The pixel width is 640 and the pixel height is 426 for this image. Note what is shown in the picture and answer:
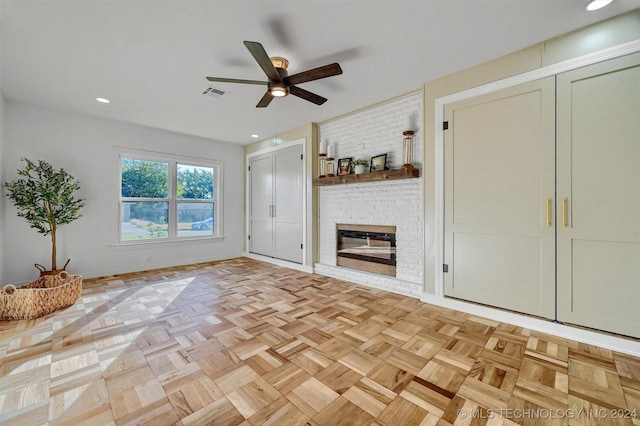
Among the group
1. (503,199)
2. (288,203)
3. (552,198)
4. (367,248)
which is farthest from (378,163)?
(288,203)

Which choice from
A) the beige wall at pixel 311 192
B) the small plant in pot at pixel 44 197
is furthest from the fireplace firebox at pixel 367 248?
the small plant in pot at pixel 44 197

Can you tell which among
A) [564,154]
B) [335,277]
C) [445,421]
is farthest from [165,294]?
[564,154]

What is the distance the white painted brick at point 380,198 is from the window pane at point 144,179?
305cm

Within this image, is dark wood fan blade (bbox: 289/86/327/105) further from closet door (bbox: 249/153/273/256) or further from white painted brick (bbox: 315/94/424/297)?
closet door (bbox: 249/153/273/256)

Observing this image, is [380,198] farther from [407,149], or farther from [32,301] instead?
[32,301]

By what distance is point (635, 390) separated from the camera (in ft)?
5.24

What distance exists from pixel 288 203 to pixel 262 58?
3143 millimetres

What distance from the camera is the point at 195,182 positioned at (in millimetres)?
5438

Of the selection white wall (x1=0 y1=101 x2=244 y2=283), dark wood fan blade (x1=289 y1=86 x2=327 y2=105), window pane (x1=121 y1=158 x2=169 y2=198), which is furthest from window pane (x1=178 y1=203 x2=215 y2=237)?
dark wood fan blade (x1=289 y1=86 x2=327 y2=105)

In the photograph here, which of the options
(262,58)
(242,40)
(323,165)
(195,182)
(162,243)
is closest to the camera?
(262,58)

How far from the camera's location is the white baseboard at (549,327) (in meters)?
2.01

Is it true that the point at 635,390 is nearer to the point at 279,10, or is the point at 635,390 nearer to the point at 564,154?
the point at 564,154

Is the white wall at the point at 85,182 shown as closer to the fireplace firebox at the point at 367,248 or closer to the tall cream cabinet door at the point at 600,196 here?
the fireplace firebox at the point at 367,248

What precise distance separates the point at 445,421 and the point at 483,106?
275cm
